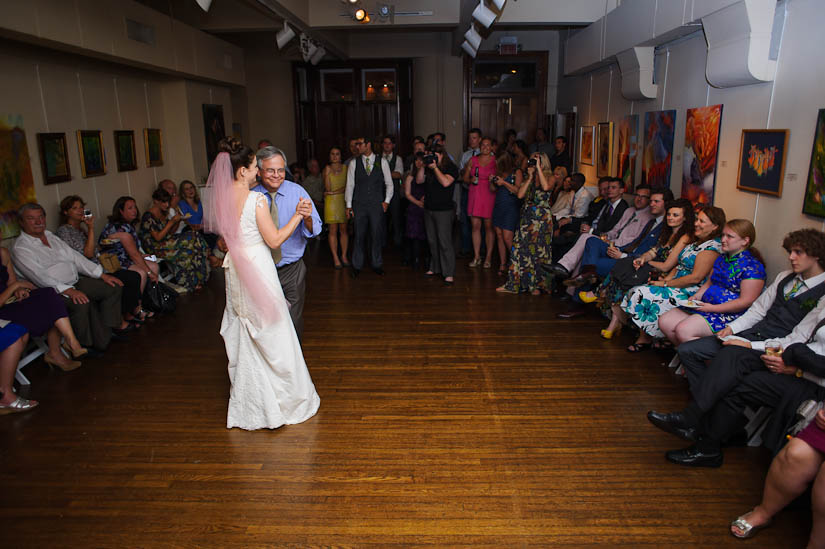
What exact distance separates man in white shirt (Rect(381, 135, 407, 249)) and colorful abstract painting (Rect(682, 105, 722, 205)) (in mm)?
3995

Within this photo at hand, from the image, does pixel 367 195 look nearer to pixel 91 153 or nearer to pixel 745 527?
pixel 91 153

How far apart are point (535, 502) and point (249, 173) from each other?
2.42m

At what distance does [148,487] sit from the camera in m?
3.02

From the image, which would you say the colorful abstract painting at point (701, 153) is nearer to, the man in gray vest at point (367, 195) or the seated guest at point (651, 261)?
the seated guest at point (651, 261)

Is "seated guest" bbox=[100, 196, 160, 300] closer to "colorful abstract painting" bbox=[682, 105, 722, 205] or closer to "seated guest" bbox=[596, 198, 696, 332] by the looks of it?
"seated guest" bbox=[596, 198, 696, 332]

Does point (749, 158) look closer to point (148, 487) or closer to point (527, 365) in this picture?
point (527, 365)

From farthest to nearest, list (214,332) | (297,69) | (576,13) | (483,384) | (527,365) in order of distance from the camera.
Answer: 1. (297,69)
2. (576,13)
3. (214,332)
4. (527,365)
5. (483,384)

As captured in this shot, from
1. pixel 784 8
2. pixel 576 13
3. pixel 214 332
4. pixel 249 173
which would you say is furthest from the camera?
pixel 576 13

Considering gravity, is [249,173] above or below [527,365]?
above

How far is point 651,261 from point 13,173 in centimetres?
552

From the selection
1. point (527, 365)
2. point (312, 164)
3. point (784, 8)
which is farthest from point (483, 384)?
point (312, 164)

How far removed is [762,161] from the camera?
417 centimetres

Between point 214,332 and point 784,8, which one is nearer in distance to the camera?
point 784,8

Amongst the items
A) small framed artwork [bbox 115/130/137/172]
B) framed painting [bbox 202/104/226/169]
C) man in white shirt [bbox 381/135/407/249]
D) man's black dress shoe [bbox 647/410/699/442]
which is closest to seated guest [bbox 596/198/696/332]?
man's black dress shoe [bbox 647/410/699/442]
